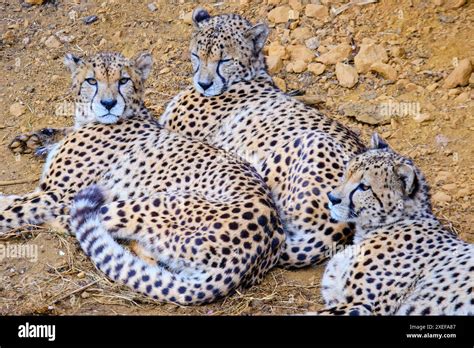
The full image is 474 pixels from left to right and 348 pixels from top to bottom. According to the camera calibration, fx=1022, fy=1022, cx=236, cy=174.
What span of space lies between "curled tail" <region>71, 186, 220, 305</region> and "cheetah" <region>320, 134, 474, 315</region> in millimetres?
739

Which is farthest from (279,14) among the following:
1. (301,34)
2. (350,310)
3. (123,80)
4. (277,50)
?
(350,310)

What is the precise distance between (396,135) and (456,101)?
1.86ft

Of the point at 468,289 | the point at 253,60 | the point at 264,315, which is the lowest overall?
the point at 264,315

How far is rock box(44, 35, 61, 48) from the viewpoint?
9.08 m

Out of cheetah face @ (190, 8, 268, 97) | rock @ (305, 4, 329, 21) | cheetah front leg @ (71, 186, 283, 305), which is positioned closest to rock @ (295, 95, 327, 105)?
cheetah face @ (190, 8, 268, 97)

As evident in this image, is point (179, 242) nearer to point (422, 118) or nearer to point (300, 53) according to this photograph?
point (422, 118)

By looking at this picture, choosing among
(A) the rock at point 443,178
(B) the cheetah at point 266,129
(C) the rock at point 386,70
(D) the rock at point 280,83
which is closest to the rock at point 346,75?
(C) the rock at point 386,70

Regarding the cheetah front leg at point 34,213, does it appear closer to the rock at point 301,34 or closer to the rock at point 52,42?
the rock at point 52,42

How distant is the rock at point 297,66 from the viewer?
27.7ft

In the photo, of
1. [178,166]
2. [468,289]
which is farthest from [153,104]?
[468,289]

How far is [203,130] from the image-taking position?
7.63 m

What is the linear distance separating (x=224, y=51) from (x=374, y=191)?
195 centimetres

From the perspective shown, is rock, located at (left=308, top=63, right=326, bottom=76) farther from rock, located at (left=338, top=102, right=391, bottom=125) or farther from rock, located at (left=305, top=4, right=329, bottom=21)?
rock, located at (left=305, top=4, right=329, bottom=21)

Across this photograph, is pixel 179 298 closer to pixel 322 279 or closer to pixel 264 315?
pixel 264 315
